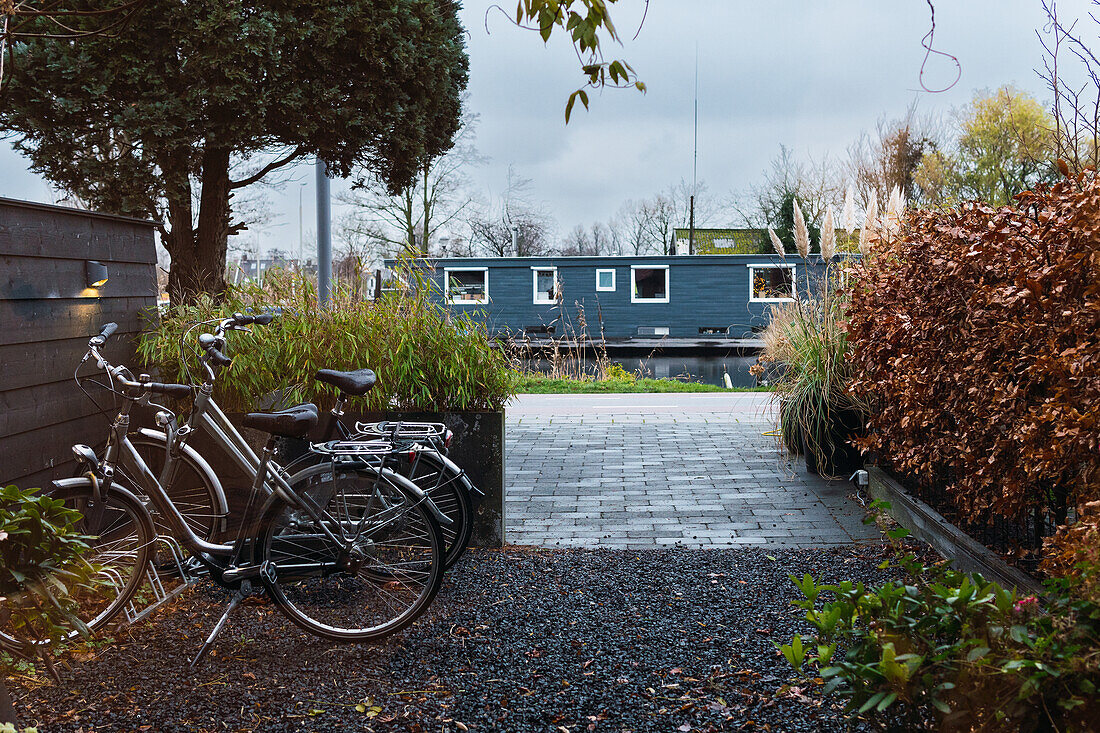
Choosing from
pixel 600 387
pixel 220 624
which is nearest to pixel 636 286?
pixel 600 387

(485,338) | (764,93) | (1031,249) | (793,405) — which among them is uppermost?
(764,93)

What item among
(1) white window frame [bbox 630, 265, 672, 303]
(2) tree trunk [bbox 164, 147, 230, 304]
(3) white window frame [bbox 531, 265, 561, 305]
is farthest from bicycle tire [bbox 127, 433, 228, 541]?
(1) white window frame [bbox 630, 265, 672, 303]

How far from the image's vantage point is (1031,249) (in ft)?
9.82

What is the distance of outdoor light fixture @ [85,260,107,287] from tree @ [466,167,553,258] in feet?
96.6

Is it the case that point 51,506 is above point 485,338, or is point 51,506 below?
below

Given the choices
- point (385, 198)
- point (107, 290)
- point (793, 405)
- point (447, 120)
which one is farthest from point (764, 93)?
point (107, 290)

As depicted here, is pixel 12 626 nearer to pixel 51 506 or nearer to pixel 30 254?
pixel 51 506

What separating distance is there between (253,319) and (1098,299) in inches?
113

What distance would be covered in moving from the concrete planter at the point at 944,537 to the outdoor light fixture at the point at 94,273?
13.2 feet

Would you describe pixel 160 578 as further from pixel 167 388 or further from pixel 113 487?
pixel 167 388

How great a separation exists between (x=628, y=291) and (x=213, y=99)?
62.8 ft

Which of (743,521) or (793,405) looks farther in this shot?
(793,405)

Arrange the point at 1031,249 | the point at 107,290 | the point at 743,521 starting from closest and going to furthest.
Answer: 1. the point at 1031,249
2. the point at 107,290
3. the point at 743,521

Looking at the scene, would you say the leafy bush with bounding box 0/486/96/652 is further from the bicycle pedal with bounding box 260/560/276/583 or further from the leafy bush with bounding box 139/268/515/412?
the leafy bush with bounding box 139/268/515/412
